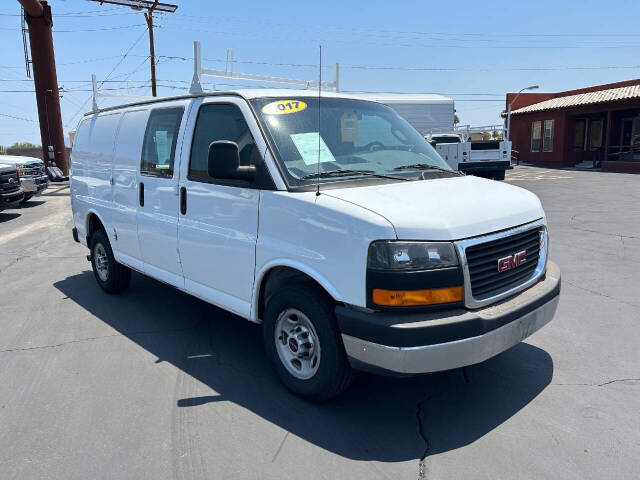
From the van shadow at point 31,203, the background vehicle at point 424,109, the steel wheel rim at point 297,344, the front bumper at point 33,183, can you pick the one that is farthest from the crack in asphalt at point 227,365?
the background vehicle at point 424,109

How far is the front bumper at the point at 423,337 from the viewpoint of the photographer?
2.92 metres

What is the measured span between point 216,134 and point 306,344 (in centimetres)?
182

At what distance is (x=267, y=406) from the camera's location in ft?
11.8

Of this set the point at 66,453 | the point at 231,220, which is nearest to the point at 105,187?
the point at 231,220

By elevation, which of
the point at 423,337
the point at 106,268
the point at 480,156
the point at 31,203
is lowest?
the point at 31,203

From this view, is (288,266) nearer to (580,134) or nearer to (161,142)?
(161,142)

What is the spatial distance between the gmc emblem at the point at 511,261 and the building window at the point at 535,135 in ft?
116

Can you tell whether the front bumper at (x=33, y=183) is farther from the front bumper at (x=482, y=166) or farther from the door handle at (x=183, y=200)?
the front bumper at (x=482, y=166)

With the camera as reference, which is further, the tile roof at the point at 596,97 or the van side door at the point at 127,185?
the tile roof at the point at 596,97

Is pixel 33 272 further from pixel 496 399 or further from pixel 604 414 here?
pixel 604 414

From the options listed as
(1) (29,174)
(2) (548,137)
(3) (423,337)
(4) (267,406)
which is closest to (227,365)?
(4) (267,406)

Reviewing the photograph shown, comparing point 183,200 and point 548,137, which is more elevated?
point 548,137

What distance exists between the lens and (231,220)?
3.96 m

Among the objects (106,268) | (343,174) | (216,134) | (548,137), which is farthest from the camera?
(548,137)
